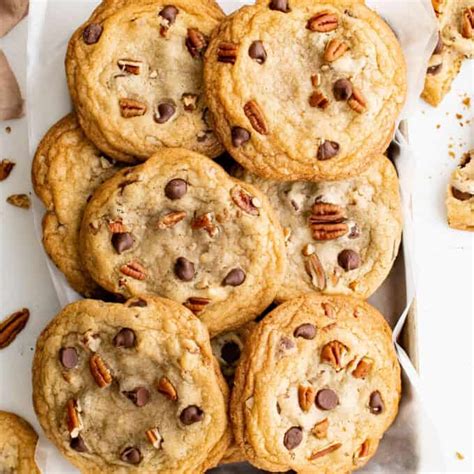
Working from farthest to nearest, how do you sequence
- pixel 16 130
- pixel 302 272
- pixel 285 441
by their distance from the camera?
pixel 16 130, pixel 302 272, pixel 285 441

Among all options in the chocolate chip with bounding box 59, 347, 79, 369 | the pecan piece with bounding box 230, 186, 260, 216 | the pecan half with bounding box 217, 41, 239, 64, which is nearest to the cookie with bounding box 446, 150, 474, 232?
the pecan piece with bounding box 230, 186, 260, 216

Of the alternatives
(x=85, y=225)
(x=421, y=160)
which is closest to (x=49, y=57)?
(x=85, y=225)

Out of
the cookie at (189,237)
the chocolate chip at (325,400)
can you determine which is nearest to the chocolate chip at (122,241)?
the cookie at (189,237)

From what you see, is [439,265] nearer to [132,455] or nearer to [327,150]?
[327,150]

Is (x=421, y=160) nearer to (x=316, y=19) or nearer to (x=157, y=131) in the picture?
(x=316, y=19)

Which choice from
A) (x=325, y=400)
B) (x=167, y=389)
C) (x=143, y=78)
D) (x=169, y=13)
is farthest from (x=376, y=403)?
(x=169, y=13)

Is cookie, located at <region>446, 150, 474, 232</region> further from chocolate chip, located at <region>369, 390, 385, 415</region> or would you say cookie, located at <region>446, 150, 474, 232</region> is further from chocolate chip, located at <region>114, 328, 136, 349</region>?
chocolate chip, located at <region>114, 328, 136, 349</region>

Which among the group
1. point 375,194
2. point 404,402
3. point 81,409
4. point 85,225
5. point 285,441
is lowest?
point 404,402
